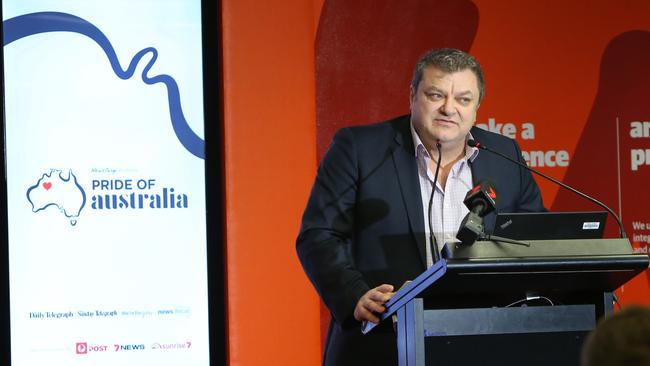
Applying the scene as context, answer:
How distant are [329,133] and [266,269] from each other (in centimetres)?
74

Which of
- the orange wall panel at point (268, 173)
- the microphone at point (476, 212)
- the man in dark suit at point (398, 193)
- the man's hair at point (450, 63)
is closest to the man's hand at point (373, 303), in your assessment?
the man in dark suit at point (398, 193)

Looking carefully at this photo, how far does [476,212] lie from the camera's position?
224 centimetres

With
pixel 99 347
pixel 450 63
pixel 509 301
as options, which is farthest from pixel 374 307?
pixel 99 347

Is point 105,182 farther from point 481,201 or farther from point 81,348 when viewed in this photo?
point 481,201

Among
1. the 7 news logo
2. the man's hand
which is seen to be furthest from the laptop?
the 7 news logo

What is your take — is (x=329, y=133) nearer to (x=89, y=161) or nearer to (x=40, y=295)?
(x=89, y=161)

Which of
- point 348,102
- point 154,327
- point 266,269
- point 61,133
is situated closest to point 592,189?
point 348,102

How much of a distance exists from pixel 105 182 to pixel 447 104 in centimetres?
228

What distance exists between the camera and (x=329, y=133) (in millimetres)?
4789

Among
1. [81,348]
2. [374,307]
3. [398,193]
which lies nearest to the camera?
[374,307]

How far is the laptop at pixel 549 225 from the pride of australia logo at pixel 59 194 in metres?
2.88

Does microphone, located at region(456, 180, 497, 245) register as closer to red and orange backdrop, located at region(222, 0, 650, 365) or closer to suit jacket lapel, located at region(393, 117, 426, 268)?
suit jacket lapel, located at region(393, 117, 426, 268)

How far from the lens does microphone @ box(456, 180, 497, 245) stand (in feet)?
7.09

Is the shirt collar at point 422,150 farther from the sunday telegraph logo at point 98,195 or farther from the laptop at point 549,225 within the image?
the sunday telegraph logo at point 98,195
